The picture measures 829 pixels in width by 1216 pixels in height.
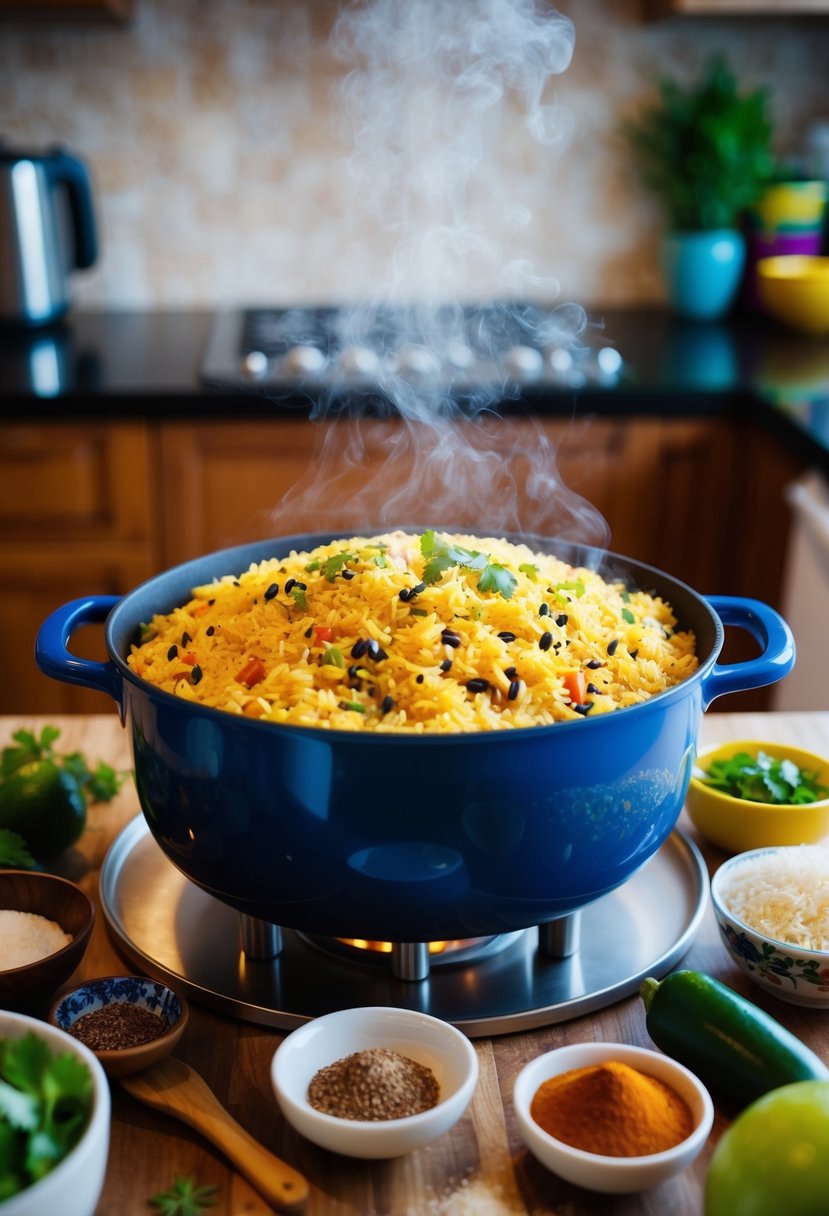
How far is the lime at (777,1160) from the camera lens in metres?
0.64

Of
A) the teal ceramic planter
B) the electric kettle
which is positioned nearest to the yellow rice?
the electric kettle

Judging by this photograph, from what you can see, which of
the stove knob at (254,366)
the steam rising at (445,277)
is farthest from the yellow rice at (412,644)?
the stove knob at (254,366)

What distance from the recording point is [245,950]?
3.20 ft

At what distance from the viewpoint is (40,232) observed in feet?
8.98

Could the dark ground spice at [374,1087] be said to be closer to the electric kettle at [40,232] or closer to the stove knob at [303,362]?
the stove knob at [303,362]

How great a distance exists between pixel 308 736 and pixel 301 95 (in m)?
2.69

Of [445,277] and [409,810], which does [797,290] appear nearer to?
[445,277]

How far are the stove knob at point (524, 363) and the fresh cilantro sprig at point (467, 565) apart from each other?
1481mm

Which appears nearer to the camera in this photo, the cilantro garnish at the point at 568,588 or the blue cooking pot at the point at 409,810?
the blue cooking pot at the point at 409,810

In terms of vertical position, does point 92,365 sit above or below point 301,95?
below

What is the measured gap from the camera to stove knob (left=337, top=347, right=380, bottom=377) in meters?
2.45

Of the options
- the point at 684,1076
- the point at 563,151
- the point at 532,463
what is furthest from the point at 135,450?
the point at 684,1076

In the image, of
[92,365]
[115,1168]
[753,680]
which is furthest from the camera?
[92,365]

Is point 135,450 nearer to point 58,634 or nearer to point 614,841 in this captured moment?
point 58,634
